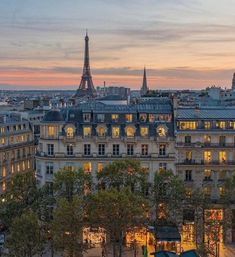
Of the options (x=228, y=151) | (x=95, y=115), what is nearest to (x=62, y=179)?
(x=95, y=115)

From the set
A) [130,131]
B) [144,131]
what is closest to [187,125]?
[144,131]

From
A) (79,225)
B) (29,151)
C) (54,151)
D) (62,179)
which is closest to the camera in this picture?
(79,225)

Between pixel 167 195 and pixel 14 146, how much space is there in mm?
37460

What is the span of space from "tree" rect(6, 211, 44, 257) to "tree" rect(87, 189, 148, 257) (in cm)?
607

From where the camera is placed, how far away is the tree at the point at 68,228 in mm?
57719

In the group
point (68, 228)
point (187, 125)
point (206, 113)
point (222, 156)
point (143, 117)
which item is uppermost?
point (206, 113)

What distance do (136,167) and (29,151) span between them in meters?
39.2

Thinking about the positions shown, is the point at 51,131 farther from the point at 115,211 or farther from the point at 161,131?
the point at 115,211

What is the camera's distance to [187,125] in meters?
79.2

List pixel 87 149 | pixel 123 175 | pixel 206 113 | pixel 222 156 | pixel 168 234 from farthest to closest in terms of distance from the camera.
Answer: pixel 206 113 < pixel 222 156 < pixel 87 149 < pixel 168 234 < pixel 123 175

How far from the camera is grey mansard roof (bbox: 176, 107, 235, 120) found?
79.9m

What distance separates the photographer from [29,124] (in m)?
107

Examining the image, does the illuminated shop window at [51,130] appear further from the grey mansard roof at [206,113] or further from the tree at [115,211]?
the tree at [115,211]

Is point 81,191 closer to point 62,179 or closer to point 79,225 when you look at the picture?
point 62,179
